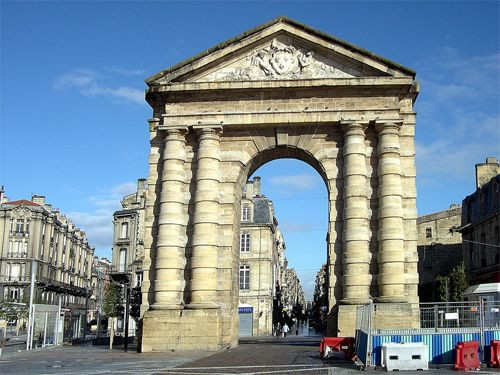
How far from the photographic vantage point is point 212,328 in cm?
2562

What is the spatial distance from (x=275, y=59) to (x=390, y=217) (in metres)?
8.62

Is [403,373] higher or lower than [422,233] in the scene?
lower

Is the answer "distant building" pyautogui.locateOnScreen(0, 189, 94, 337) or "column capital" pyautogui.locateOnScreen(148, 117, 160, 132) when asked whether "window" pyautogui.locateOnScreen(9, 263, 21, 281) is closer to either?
"distant building" pyautogui.locateOnScreen(0, 189, 94, 337)

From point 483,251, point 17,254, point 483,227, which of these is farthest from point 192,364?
point 17,254

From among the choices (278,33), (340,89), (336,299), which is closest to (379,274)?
(336,299)

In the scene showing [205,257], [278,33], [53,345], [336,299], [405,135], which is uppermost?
[278,33]

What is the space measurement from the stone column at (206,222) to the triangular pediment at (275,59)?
9.22 ft

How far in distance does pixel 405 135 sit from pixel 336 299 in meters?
7.70

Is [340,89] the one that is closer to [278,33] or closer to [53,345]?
[278,33]

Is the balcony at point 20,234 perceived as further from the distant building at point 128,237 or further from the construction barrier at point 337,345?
the construction barrier at point 337,345

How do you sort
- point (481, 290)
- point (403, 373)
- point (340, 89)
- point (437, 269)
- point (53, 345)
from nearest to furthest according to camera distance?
point (403, 373), point (340, 89), point (481, 290), point (53, 345), point (437, 269)

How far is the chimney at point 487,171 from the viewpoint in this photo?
5272 cm

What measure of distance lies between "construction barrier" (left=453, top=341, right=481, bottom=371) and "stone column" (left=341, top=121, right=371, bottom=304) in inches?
307

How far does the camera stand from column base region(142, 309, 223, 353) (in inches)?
1004
